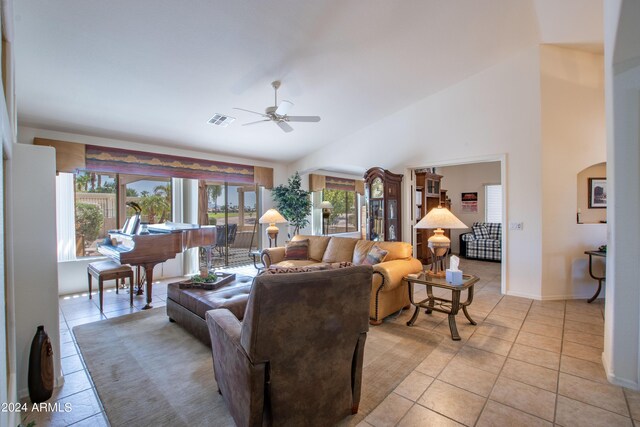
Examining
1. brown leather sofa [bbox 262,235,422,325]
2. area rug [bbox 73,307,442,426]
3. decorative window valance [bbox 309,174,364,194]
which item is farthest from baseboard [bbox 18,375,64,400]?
decorative window valance [bbox 309,174,364,194]

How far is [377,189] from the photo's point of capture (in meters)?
5.67

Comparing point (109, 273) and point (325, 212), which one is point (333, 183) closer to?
Answer: point (325, 212)

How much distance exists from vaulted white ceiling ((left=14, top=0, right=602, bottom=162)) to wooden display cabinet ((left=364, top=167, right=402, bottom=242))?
1.46 metres

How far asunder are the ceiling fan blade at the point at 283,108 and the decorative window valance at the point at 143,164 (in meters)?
2.87

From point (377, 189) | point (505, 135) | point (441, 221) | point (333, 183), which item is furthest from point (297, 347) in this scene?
point (333, 183)

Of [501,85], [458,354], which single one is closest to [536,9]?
[501,85]

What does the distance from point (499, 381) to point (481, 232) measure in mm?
6031

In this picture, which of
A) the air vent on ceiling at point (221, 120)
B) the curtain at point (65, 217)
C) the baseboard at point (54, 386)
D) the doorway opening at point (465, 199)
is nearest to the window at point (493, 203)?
the doorway opening at point (465, 199)

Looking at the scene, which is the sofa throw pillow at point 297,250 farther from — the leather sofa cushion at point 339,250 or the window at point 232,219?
the window at point 232,219

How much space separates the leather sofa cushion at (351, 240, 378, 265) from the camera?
13.6 ft

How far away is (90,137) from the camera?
15.0ft

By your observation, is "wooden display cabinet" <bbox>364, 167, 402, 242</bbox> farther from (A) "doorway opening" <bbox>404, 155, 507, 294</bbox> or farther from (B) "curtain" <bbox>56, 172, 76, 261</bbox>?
(B) "curtain" <bbox>56, 172, 76, 261</bbox>

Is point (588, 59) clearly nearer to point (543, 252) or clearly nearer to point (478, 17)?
point (478, 17)

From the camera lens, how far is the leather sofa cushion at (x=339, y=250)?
4441 mm
